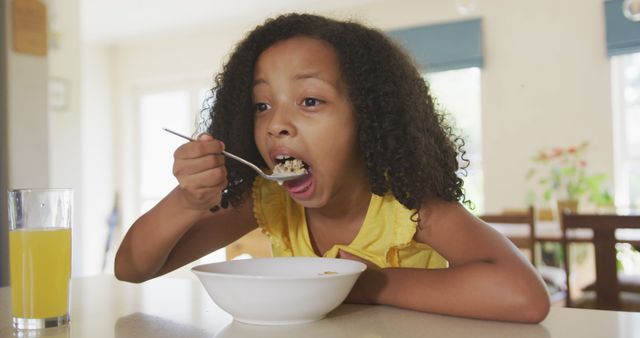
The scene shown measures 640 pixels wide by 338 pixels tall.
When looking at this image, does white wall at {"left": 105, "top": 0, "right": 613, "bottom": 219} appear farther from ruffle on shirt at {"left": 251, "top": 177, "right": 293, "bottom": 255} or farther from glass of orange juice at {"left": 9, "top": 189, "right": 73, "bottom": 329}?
glass of orange juice at {"left": 9, "top": 189, "right": 73, "bottom": 329}

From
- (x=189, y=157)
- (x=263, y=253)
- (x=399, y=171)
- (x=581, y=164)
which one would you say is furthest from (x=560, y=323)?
(x=581, y=164)

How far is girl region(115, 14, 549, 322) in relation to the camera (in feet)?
2.56

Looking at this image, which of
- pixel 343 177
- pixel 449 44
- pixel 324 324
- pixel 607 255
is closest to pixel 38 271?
pixel 324 324

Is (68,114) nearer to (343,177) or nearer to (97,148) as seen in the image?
(343,177)

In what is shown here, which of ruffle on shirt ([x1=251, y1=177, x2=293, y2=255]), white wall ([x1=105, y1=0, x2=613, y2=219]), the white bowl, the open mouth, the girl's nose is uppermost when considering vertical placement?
white wall ([x1=105, y1=0, x2=613, y2=219])

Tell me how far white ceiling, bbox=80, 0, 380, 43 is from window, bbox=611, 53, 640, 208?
74.7 inches

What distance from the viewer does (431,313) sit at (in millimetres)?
752

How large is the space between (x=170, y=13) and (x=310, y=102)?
460cm

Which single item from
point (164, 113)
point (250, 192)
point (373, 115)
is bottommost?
point (250, 192)

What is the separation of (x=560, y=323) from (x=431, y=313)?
145 millimetres

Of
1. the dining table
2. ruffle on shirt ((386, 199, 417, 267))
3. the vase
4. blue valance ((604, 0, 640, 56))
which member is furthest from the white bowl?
blue valance ((604, 0, 640, 56))

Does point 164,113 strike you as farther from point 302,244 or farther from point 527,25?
point 302,244

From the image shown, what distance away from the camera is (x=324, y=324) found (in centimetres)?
69

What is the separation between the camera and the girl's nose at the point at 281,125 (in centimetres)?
87
